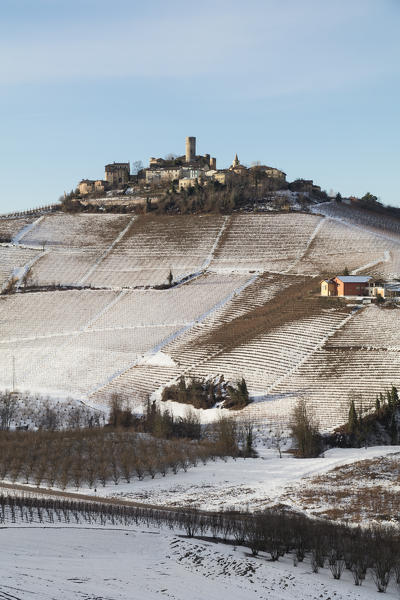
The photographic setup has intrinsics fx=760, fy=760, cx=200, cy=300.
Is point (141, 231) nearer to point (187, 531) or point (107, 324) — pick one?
point (107, 324)

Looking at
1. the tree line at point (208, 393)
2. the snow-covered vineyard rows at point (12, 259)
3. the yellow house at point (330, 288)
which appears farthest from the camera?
the snow-covered vineyard rows at point (12, 259)

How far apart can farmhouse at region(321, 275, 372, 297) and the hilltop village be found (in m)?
50.1

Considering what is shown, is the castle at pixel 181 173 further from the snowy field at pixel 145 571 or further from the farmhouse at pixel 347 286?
the snowy field at pixel 145 571

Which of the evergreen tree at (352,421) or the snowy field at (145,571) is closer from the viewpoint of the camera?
the snowy field at (145,571)

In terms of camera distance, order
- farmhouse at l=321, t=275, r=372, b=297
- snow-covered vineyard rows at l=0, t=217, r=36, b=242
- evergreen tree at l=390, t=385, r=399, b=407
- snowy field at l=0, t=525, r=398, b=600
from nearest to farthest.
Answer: snowy field at l=0, t=525, r=398, b=600 → evergreen tree at l=390, t=385, r=399, b=407 → farmhouse at l=321, t=275, r=372, b=297 → snow-covered vineyard rows at l=0, t=217, r=36, b=242

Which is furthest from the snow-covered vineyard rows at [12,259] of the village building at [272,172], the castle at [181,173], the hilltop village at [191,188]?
the village building at [272,172]

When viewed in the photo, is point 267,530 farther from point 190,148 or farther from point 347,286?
point 190,148

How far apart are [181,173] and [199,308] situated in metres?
86.5

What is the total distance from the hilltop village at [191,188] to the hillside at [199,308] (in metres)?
6.24

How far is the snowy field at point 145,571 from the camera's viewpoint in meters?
22.5

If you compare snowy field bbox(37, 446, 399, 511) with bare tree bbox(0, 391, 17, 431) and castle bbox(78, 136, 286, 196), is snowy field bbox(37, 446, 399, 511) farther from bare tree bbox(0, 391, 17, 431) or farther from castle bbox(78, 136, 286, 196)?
castle bbox(78, 136, 286, 196)

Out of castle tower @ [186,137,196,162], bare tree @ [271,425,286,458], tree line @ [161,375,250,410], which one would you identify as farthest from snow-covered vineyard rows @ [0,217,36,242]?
bare tree @ [271,425,286,458]

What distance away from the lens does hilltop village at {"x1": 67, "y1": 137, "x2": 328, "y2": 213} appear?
134 metres

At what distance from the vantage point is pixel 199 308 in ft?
278
